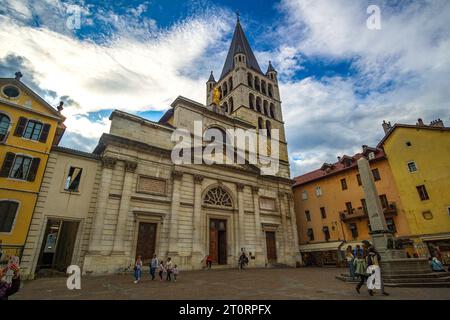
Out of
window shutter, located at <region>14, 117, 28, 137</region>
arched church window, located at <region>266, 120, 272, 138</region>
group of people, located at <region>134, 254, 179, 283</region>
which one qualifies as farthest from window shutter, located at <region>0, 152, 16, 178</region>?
arched church window, located at <region>266, 120, 272, 138</region>

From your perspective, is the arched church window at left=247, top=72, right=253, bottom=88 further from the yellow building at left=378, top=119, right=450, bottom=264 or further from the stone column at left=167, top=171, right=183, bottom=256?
Answer: the stone column at left=167, top=171, right=183, bottom=256

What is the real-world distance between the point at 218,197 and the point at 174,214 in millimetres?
5206

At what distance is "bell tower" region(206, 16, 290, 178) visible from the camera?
32156 millimetres

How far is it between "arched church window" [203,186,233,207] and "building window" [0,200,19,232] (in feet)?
43.3

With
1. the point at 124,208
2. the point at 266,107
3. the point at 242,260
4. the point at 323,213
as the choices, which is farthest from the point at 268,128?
the point at 124,208

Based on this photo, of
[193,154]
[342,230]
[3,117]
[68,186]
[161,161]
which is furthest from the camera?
[342,230]

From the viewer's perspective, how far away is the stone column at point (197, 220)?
18672 millimetres

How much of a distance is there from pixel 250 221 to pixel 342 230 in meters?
11.7

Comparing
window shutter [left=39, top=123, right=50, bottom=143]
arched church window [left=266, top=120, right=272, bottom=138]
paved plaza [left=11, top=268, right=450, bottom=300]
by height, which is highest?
arched church window [left=266, top=120, right=272, bottom=138]

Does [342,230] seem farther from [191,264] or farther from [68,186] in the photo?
[68,186]

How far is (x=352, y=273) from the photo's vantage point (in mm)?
10242

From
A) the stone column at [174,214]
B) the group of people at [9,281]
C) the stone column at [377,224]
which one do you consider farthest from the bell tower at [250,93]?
the group of people at [9,281]
